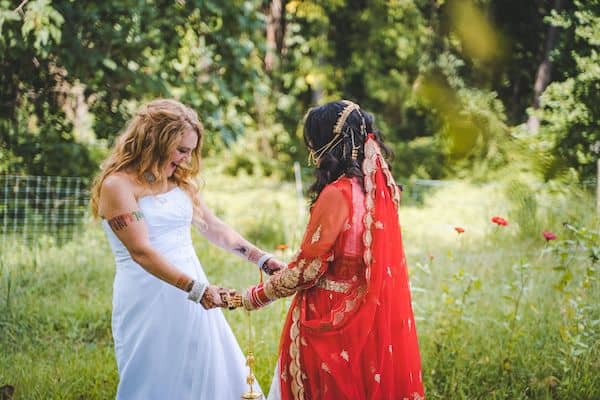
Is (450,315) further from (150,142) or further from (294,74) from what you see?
(294,74)

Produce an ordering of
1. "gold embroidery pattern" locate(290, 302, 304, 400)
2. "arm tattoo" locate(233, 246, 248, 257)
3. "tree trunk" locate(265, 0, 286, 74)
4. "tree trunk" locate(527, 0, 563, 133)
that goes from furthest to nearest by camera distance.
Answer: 1. "tree trunk" locate(265, 0, 286, 74)
2. "arm tattoo" locate(233, 246, 248, 257)
3. "gold embroidery pattern" locate(290, 302, 304, 400)
4. "tree trunk" locate(527, 0, 563, 133)

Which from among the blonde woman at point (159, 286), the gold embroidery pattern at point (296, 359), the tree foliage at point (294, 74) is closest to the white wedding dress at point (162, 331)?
the blonde woman at point (159, 286)

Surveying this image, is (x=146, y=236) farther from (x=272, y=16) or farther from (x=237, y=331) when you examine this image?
(x=272, y=16)

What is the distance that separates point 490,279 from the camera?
5051 millimetres

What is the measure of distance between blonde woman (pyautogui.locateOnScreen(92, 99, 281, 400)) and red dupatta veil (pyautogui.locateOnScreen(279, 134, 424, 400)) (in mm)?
390

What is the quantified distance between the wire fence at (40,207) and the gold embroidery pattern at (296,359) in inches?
165

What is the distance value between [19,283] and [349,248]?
3.19m

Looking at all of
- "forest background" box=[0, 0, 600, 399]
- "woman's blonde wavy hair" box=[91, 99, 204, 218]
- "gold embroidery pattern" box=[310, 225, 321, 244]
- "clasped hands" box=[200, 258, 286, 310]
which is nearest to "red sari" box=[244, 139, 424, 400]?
"gold embroidery pattern" box=[310, 225, 321, 244]

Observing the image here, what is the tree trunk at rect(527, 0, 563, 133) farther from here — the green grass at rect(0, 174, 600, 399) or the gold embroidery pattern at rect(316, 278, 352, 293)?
the gold embroidery pattern at rect(316, 278, 352, 293)

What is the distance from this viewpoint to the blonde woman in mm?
2379

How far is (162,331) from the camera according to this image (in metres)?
2.42

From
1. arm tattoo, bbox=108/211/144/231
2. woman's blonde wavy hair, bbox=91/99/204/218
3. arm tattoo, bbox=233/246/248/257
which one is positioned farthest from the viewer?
arm tattoo, bbox=233/246/248/257

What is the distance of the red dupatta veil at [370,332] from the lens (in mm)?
2070

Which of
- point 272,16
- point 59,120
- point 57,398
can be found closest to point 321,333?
point 57,398
